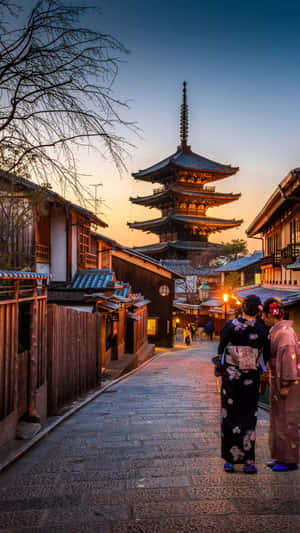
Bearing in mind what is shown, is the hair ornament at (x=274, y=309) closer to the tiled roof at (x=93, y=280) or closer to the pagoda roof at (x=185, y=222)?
the tiled roof at (x=93, y=280)

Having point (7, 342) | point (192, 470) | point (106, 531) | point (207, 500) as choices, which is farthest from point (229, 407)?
point (7, 342)

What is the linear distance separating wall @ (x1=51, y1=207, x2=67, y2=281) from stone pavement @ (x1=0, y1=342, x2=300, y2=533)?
28.7ft

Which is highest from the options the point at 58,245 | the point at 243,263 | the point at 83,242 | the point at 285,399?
the point at 243,263

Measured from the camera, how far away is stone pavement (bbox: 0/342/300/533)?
2406 mm

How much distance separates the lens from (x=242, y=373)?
3.46m

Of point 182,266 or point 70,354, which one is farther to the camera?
point 182,266

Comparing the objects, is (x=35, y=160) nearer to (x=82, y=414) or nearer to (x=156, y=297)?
(x=82, y=414)

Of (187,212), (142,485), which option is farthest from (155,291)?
(142,485)

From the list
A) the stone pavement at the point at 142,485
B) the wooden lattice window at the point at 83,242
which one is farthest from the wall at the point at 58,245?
the stone pavement at the point at 142,485

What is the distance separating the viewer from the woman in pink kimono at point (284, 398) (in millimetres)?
3326

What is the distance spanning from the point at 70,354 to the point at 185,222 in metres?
32.8

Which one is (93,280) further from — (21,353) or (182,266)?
(182,266)

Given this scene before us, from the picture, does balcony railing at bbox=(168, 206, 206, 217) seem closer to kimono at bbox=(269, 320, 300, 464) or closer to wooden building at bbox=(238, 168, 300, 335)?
wooden building at bbox=(238, 168, 300, 335)

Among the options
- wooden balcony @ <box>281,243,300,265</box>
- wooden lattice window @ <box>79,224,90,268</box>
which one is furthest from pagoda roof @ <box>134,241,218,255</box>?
wooden balcony @ <box>281,243,300,265</box>
